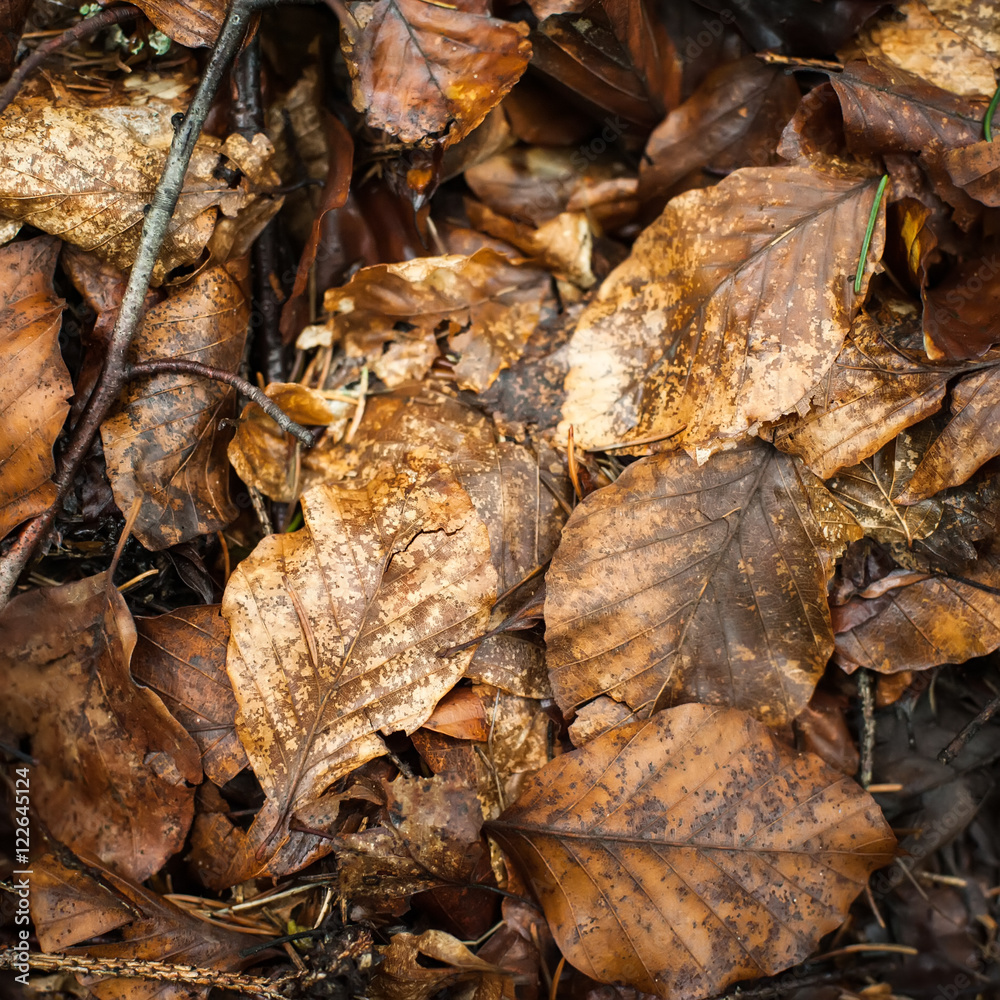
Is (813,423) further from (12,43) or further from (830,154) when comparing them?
(12,43)

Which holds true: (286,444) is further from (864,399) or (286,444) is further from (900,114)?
(900,114)

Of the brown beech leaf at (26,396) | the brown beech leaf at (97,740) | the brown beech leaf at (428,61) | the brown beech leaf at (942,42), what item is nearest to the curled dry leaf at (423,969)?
the brown beech leaf at (97,740)

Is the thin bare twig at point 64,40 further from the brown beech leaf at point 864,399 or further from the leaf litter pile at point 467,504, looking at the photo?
the brown beech leaf at point 864,399

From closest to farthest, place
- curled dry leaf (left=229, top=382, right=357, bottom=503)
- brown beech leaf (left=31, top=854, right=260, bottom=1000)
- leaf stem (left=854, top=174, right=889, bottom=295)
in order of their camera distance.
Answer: brown beech leaf (left=31, top=854, right=260, bottom=1000) < leaf stem (left=854, top=174, right=889, bottom=295) < curled dry leaf (left=229, top=382, right=357, bottom=503)

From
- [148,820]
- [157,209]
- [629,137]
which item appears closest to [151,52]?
[157,209]

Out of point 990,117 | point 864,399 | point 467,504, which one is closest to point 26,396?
point 467,504

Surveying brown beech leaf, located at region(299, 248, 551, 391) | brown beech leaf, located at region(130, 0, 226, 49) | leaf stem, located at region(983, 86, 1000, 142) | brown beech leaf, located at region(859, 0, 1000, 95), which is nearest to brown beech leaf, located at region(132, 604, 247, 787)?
brown beech leaf, located at region(299, 248, 551, 391)

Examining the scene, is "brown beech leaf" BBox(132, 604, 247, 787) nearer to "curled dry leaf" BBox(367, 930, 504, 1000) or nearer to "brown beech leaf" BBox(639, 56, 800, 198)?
"curled dry leaf" BBox(367, 930, 504, 1000)
